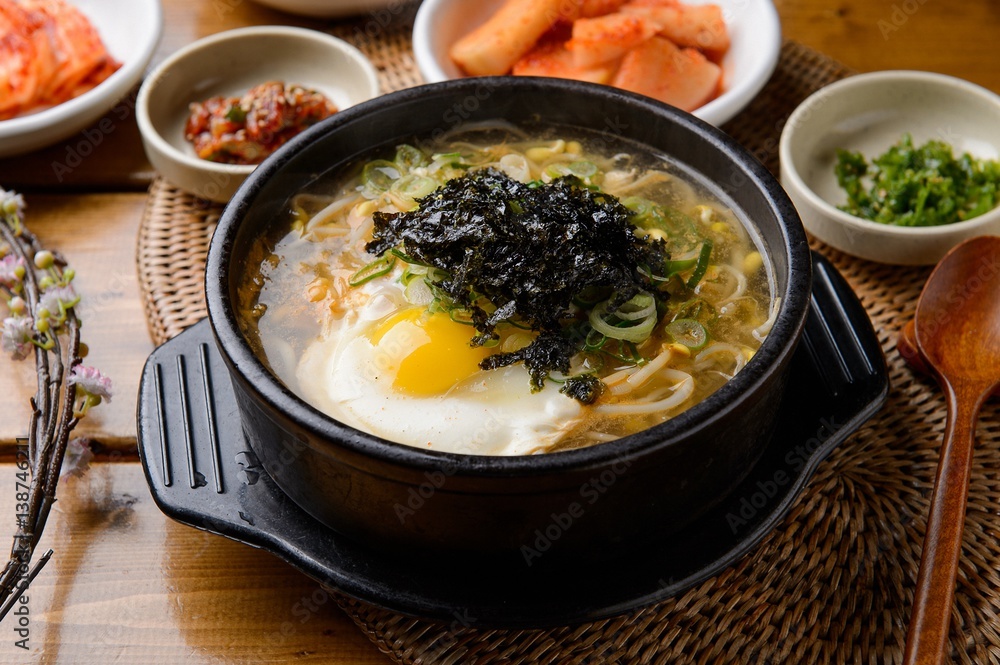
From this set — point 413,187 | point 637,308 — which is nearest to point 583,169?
point 413,187

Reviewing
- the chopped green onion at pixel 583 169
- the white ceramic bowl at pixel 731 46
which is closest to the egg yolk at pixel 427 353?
the chopped green onion at pixel 583 169

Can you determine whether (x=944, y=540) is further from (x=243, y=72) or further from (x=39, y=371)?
(x=243, y=72)

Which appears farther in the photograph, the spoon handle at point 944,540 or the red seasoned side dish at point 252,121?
the red seasoned side dish at point 252,121

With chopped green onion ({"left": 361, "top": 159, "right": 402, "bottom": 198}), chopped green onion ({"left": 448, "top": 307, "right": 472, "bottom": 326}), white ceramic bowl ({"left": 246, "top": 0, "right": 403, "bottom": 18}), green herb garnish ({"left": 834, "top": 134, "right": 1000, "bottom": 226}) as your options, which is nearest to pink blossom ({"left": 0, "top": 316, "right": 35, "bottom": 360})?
chopped green onion ({"left": 361, "top": 159, "right": 402, "bottom": 198})

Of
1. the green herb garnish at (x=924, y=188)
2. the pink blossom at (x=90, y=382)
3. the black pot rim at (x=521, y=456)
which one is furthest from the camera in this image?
the green herb garnish at (x=924, y=188)
